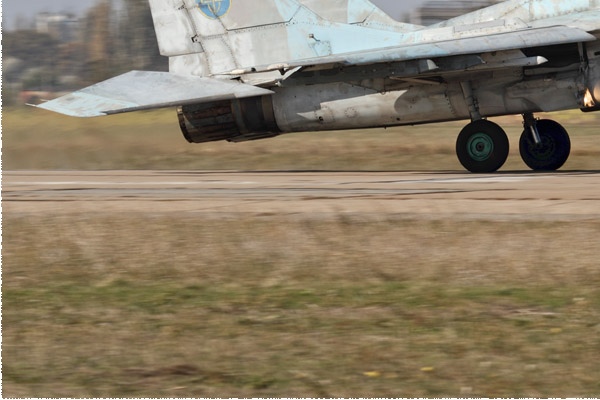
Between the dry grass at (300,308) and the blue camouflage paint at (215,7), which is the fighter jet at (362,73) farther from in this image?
the dry grass at (300,308)

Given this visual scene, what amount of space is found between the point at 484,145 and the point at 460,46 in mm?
2212

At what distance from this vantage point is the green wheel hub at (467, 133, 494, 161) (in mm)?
18906

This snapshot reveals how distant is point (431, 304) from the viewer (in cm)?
829

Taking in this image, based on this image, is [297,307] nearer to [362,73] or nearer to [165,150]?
[362,73]

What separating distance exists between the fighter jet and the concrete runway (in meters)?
1.13

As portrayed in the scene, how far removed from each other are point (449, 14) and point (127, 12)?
22612 millimetres

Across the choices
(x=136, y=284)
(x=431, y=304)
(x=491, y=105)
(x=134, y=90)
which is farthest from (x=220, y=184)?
(x=431, y=304)

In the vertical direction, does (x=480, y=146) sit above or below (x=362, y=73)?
below

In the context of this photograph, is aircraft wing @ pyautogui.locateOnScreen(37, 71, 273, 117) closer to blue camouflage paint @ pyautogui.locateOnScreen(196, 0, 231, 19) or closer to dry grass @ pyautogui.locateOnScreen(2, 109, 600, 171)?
blue camouflage paint @ pyautogui.locateOnScreen(196, 0, 231, 19)

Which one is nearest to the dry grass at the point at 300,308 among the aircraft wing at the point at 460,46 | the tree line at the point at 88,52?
the aircraft wing at the point at 460,46

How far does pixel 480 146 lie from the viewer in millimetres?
19000

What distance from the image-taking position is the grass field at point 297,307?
6418mm

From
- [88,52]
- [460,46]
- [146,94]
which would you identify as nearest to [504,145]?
[460,46]

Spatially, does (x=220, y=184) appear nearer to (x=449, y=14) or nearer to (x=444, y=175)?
(x=444, y=175)
